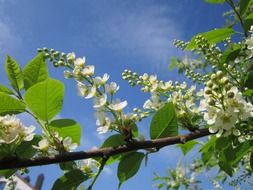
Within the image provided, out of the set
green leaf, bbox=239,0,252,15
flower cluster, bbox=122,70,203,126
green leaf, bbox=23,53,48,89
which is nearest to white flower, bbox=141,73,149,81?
flower cluster, bbox=122,70,203,126

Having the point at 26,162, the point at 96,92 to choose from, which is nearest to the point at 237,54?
the point at 96,92

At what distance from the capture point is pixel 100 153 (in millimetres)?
1305

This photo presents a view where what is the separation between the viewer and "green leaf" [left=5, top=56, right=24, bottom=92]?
154cm

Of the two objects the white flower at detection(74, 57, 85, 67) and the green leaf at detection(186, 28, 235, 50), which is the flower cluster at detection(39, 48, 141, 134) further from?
the green leaf at detection(186, 28, 235, 50)

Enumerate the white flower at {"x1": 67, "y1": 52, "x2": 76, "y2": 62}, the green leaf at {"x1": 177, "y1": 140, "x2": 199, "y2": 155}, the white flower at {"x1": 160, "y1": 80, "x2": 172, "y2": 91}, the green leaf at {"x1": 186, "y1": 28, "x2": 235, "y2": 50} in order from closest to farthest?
1. the white flower at {"x1": 67, "y1": 52, "x2": 76, "y2": 62}
2. the white flower at {"x1": 160, "y1": 80, "x2": 172, "y2": 91}
3. the green leaf at {"x1": 177, "y1": 140, "x2": 199, "y2": 155}
4. the green leaf at {"x1": 186, "y1": 28, "x2": 235, "y2": 50}

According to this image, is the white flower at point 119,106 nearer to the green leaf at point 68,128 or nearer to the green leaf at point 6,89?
the green leaf at point 68,128

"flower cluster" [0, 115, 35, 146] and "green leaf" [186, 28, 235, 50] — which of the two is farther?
"green leaf" [186, 28, 235, 50]

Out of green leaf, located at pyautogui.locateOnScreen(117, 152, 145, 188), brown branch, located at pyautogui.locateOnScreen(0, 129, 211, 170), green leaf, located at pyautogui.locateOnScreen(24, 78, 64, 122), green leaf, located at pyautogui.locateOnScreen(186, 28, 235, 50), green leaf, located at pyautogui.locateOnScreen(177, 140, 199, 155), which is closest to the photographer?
brown branch, located at pyautogui.locateOnScreen(0, 129, 211, 170)

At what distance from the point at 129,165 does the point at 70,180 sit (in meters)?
0.23

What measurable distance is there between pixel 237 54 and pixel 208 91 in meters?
0.92

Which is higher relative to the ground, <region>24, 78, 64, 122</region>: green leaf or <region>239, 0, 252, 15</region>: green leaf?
<region>239, 0, 252, 15</region>: green leaf

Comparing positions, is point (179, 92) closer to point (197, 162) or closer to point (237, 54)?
point (237, 54)

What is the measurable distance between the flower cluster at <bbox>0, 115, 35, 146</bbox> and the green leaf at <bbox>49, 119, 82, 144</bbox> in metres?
0.11

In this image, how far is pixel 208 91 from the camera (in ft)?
4.26
